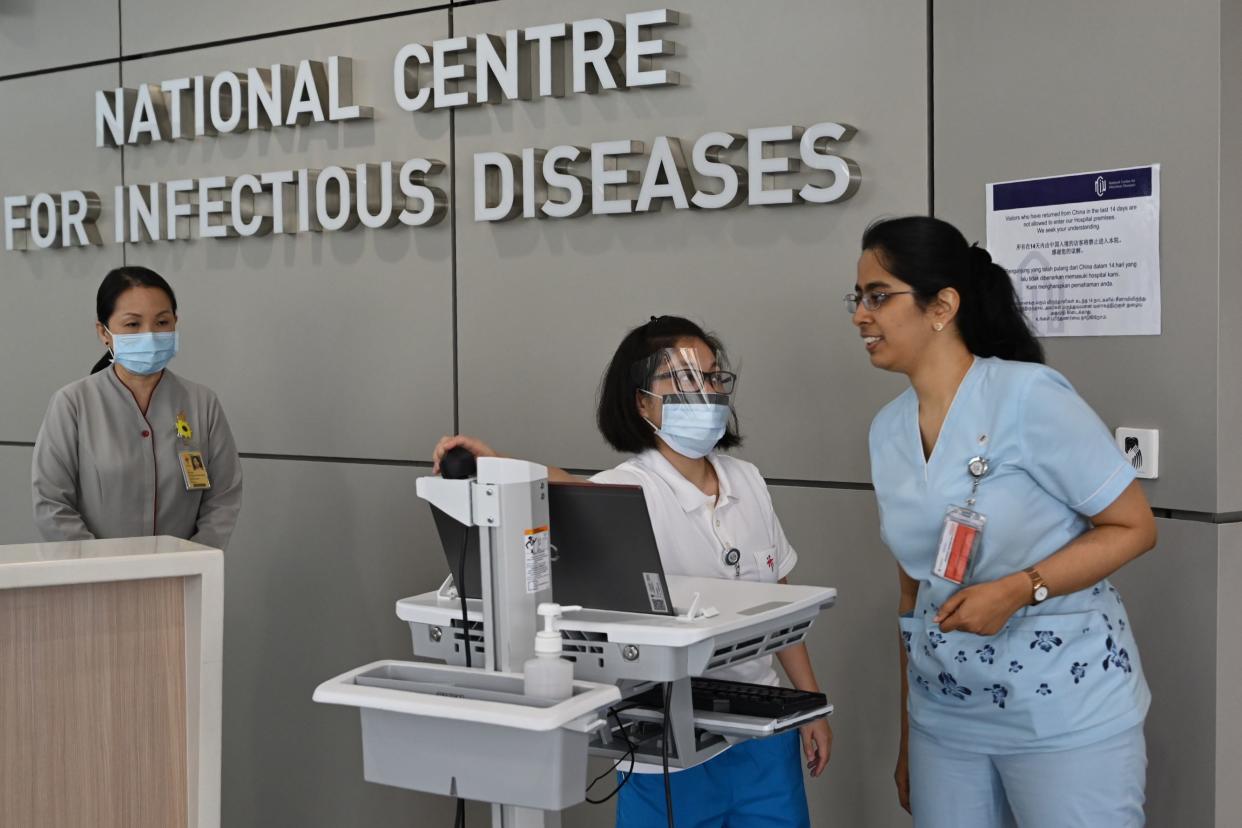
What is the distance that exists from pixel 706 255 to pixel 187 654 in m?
1.70

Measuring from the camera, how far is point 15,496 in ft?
15.7

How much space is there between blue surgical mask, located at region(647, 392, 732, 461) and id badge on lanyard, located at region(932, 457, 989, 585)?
444mm

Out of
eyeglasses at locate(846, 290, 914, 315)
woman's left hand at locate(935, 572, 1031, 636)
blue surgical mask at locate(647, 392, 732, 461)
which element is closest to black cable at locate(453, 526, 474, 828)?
blue surgical mask at locate(647, 392, 732, 461)

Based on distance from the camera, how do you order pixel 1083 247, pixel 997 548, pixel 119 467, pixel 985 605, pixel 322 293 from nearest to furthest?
pixel 985 605
pixel 997 548
pixel 1083 247
pixel 119 467
pixel 322 293

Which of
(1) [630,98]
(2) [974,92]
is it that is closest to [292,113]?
(1) [630,98]

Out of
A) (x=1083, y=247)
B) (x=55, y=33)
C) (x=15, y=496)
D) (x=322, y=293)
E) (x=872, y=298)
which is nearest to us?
(x=872, y=298)

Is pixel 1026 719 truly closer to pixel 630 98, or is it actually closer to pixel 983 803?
pixel 983 803

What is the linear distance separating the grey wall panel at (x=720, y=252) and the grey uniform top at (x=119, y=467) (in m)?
Answer: 0.78

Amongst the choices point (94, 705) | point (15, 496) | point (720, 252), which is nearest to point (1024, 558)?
point (720, 252)

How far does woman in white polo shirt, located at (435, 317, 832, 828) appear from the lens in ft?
7.30

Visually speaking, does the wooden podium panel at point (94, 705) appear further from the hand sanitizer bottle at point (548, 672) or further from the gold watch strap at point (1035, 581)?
the gold watch strap at point (1035, 581)

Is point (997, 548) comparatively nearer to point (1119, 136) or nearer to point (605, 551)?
point (605, 551)

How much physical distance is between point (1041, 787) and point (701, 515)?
2.38ft

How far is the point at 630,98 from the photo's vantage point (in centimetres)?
338
